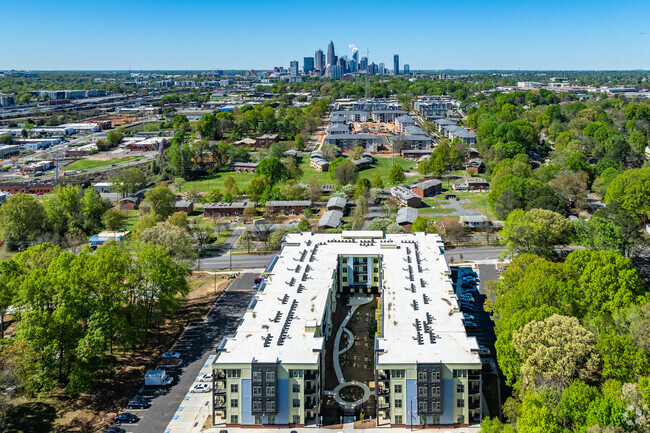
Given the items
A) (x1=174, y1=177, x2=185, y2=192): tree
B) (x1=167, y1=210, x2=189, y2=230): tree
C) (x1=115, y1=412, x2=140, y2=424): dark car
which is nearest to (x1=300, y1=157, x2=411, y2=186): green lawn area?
(x1=174, y1=177, x2=185, y2=192): tree

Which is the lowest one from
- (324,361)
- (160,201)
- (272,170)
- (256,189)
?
(324,361)

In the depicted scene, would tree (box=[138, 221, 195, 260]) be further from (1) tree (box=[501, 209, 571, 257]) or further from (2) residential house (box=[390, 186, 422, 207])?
(2) residential house (box=[390, 186, 422, 207])

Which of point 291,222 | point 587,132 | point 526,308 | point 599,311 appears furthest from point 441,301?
point 587,132

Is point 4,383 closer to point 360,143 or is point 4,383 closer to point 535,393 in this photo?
point 535,393

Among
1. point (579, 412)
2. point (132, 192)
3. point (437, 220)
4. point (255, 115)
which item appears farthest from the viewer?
point (255, 115)

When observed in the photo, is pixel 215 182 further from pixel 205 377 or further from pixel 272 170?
pixel 205 377

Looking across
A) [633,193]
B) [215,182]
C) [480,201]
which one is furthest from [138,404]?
[215,182]

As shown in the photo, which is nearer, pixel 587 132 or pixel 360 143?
pixel 587 132
